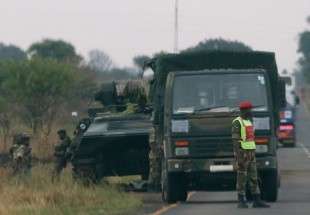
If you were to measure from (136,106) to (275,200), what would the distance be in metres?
7.11

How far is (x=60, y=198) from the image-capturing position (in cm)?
2411

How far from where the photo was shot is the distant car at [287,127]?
59.5 metres

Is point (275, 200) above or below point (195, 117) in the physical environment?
below

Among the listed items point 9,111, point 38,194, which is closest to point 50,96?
point 9,111

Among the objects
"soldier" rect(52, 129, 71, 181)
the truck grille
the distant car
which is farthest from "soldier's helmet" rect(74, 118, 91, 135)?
the distant car

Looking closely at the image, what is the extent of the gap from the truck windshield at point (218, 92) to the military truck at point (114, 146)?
374 centimetres

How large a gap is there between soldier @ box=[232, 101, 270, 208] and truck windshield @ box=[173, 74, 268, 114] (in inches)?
32.9

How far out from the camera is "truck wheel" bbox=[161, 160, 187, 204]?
78.2ft

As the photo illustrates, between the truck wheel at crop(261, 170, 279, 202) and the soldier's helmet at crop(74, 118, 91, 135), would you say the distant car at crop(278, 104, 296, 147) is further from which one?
the truck wheel at crop(261, 170, 279, 202)

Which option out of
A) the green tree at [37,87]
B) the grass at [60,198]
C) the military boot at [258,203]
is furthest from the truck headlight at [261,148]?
the green tree at [37,87]

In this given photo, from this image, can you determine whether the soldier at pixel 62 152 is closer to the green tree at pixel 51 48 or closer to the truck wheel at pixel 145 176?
the truck wheel at pixel 145 176

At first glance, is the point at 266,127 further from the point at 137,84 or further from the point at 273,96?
the point at 137,84

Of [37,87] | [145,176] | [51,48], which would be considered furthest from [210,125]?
[51,48]

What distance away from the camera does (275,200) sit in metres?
24.2
